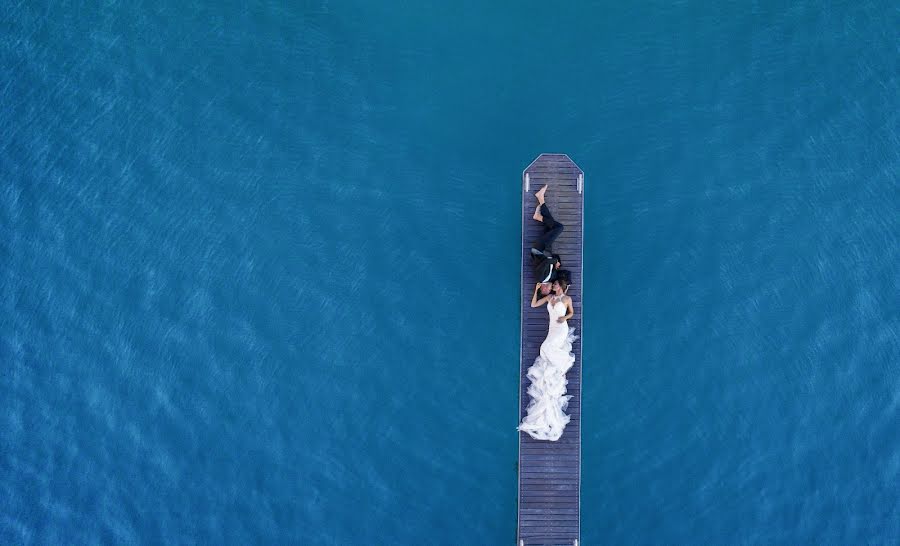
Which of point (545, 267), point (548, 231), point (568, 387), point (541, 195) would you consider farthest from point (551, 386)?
point (541, 195)

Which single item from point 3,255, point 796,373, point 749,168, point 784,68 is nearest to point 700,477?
point 796,373

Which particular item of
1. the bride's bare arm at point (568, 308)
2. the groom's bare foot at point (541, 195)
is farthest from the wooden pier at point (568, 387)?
the bride's bare arm at point (568, 308)

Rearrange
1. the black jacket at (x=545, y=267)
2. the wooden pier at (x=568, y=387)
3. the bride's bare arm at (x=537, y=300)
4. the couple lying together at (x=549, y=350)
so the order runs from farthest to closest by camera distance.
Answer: the wooden pier at (x=568, y=387) < the bride's bare arm at (x=537, y=300) < the couple lying together at (x=549, y=350) < the black jacket at (x=545, y=267)

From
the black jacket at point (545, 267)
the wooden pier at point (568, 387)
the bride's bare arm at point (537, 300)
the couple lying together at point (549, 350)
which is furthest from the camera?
the wooden pier at point (568, 387)

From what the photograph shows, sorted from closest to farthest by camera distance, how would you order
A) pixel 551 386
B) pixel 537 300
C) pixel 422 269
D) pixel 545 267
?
1. pixel 545 267
2. pixel 551 386
3. pixel 537 300
4. pixel 422 269

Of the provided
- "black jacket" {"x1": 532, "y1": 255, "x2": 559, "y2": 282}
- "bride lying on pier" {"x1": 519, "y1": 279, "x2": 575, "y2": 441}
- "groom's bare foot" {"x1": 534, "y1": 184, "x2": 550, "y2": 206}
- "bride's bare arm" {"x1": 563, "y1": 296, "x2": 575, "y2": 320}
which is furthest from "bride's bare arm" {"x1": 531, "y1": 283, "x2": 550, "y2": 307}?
"groom's bare foot" {"x1": 534, "y1": 184, "x2": 550, "y2": 206}

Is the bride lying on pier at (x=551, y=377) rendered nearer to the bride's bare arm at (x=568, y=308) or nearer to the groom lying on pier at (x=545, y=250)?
the bride's bare arm at (x=568, y=308)

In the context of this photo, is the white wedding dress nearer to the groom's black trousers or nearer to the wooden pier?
the wooden pier

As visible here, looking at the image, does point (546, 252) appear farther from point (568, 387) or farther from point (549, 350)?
point (568, 387)
